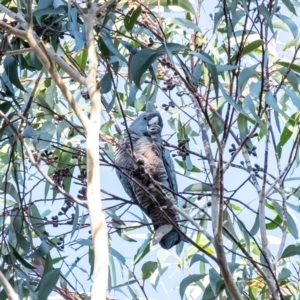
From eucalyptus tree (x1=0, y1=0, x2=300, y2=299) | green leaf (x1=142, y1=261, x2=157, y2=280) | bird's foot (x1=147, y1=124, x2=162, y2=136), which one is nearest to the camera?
eucalyptus tree (x1=0, y1=0, x2=300, y2=299)

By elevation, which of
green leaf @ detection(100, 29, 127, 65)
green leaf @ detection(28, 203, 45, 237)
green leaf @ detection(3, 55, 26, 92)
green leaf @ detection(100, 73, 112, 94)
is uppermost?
green leaf @ detection(3, 55, 26, 92)

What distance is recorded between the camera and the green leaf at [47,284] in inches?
61.2

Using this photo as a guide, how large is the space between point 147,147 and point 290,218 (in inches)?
23.1

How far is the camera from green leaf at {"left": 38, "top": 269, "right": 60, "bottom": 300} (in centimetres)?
156

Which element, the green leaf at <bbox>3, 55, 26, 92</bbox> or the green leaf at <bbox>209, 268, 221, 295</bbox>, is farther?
the green leaf at <bbox>209, 268, 221, 295</bbox>

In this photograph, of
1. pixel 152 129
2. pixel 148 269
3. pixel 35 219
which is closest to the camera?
pixel 35 219

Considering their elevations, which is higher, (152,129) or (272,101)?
(152,129)

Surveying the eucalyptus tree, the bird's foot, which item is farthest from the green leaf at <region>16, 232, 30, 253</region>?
the bird's foot

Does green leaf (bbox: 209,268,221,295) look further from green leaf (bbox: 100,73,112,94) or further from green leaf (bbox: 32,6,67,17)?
green leaf (bbox: 32,6,67,17)

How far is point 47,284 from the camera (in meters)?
1.57

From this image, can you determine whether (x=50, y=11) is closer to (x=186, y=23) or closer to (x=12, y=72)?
(x=12, y=72)

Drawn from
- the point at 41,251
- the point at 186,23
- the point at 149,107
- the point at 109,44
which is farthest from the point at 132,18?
the point at 149,107

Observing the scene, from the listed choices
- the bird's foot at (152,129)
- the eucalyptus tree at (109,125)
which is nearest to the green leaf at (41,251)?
the eucalyptus tree at (109,125)

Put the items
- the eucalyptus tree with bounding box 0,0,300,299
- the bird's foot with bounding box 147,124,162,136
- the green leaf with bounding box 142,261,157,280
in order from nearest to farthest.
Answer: the eucalyptus tree with bounding box 0,0,300,299 < the green leaf with bounding box 142,261,157,280 < the bird's foot with bounding box 147,124,162,136
